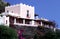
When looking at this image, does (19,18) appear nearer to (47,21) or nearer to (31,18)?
(31,18)

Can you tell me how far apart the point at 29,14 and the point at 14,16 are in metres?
4.43

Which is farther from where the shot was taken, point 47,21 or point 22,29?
point 47,21

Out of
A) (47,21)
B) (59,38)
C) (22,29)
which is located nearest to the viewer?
(59,38)

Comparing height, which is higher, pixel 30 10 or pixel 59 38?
pixel 30 10

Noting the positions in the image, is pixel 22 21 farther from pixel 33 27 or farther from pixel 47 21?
pixel 47 21

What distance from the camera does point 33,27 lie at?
42.8m

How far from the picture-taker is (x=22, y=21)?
149ft

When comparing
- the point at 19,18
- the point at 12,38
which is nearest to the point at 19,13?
the point at 19,18

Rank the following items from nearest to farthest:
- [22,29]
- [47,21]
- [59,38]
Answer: [59,38], [22,29], [47,21]

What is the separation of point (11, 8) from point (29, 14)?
12.0 ft

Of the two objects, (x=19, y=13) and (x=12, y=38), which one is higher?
(x=19, y=13)

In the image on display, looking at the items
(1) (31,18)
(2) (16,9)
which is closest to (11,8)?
(2) (16,9)

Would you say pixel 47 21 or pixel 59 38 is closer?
pixel 59 38

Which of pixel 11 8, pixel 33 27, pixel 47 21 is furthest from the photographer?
pixel 47 21
